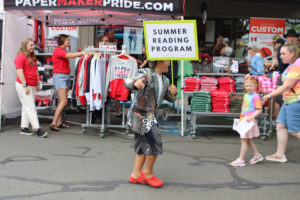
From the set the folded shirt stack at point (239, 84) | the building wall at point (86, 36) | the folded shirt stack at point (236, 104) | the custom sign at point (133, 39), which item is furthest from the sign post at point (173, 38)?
the building wall at point (86, 36)

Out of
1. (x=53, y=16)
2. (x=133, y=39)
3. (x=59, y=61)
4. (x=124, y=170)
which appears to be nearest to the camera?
(x=124, y=170)

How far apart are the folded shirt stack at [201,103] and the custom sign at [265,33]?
5.82m

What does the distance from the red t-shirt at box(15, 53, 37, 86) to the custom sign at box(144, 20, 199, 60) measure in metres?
2.58

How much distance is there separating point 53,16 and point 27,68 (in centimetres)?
292

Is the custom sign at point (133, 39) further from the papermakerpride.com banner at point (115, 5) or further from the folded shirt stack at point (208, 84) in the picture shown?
the papermakerpride.com banner at point (115, 5)

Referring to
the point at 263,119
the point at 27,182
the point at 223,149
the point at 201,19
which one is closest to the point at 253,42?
the point at 201,19

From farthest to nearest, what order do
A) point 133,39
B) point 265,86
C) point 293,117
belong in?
point 133,39 < point 265,86 < point 293,117

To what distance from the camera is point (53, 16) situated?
9.34 metres

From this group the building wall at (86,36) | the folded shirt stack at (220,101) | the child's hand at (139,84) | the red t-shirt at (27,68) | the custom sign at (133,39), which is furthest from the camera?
the building wall at (86,36)

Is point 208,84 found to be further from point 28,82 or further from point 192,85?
point 28,82

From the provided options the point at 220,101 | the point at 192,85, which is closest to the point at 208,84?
the point at 192,85

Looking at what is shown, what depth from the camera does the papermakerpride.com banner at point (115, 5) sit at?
6.83 m

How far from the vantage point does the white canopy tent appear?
6867 millimetres

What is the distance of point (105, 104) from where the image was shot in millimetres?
7402
